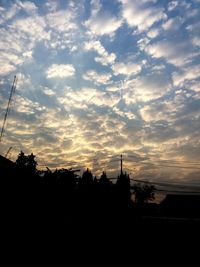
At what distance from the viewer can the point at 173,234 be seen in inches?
553

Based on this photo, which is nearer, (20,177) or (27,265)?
(27,265)

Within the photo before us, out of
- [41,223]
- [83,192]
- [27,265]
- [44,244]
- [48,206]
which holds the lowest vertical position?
[27,265]

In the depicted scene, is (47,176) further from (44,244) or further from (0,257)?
(0,257)

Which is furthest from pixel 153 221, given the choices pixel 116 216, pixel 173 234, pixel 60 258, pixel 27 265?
pixel 27 265

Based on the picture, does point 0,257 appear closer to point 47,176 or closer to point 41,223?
point 41,223

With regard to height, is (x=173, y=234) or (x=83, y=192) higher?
(x=83, y=192)

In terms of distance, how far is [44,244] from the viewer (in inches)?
352

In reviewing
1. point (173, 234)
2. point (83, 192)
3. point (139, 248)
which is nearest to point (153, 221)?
point (173, 234)

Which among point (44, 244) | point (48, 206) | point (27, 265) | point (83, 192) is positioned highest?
point (83, 192)

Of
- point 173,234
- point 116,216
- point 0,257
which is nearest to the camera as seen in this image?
point 0,257

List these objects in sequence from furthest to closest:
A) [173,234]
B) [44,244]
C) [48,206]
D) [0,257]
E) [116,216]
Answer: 1. [173,234]
2. [116,216]
3. [48,206]
4. [44,244]
5. [0,257]

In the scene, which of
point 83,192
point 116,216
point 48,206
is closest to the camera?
point 48,206

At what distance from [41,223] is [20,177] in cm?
195

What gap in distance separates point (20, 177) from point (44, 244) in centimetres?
266
